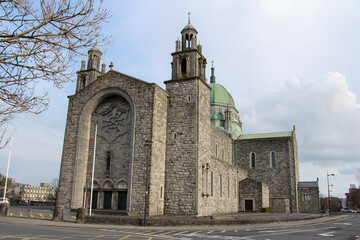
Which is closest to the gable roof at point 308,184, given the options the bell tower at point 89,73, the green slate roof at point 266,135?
the green slate roof at point 266,135

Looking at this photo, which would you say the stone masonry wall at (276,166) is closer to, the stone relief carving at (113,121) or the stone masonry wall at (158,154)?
the stone masonry wall at (158,154)

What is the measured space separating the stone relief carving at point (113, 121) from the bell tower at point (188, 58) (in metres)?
5.94

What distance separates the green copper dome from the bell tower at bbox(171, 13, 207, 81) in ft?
86.0

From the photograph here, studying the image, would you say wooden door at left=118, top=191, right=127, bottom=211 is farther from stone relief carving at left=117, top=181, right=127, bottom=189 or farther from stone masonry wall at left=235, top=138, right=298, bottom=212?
stone masonry wall at left=235, top=138, right=298, bottom=212

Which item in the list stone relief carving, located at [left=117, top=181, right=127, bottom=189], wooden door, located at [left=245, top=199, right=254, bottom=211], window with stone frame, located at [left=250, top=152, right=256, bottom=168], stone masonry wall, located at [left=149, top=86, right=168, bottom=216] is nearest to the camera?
stone masonry wall, located at [left=149, top=86, right=168, bottom=216]

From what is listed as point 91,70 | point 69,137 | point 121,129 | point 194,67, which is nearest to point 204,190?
point 121,129

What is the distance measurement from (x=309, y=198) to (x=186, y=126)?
2598 centimetres

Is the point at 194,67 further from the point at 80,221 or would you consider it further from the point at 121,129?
the point at 80,221

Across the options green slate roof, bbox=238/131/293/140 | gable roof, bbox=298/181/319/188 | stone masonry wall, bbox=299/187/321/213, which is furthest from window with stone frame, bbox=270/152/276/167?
stone masonry wall, bbox=299/187/321/213

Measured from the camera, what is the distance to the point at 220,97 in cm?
5781

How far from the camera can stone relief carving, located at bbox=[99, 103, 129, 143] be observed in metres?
29.3

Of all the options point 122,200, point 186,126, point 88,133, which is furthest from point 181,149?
point 88,133

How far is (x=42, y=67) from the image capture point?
324 inches

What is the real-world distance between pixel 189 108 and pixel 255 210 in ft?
62.8
